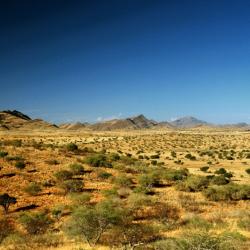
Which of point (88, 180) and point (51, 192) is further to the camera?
point (88, 180)

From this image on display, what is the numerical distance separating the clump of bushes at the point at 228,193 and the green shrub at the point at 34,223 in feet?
42.6

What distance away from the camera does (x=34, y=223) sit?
21453mm

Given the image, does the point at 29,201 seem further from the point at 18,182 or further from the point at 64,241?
the point at 64,241

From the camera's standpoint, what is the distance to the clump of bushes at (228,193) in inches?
1147

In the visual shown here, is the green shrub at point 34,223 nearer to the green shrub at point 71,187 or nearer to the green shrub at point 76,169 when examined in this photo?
the green shrub at point 71,187

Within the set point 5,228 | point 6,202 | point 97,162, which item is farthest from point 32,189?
point 97,162

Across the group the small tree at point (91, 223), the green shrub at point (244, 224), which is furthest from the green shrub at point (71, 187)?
the green shrub at point (244, 224)

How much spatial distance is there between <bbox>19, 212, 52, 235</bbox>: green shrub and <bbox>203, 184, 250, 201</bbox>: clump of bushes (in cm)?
1298

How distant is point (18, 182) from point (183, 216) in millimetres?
16315

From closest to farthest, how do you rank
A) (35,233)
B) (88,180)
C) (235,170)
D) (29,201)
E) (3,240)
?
(3,240) < (35,233) < (29,201) < (88,180) < (235,170)

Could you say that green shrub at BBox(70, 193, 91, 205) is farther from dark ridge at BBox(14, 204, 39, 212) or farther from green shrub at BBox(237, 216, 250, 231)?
green shrub at BBox(237, 216, 250, 231)

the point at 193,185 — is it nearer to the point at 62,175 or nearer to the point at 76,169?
the point at 62,175

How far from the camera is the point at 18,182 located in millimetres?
33812

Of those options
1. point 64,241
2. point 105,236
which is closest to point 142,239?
point 105,236
